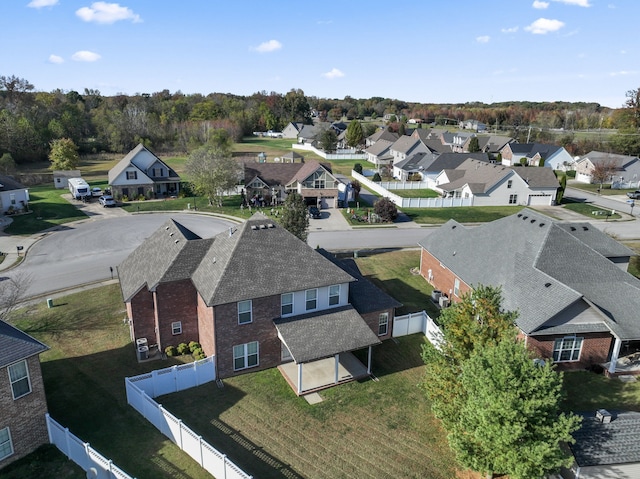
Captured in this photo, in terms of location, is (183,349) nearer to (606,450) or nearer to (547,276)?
(606,450)

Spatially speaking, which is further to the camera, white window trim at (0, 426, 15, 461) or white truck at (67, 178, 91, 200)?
white truck at (67, 178, 91, 200)

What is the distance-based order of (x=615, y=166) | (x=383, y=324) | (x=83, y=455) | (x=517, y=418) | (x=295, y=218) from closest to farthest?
(x=517, y=418), (x=83, y=455), (x=383, y=324), (x=295, y=218), (x=615, y=166)

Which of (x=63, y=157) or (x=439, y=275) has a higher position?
(x=63, y=157)

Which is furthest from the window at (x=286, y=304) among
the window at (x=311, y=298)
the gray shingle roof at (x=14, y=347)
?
the gray shingle roof at (x=14, y=347)

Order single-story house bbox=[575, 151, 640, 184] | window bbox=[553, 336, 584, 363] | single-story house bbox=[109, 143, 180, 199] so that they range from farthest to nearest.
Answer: single-story house bbox=[575, 151, 640, 184] < single-story house bbox=[109, 143, 180, 199] < window bbox=[553, 336, 584, 363]

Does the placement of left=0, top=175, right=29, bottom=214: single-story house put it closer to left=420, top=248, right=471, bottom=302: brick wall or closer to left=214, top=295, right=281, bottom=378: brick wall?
left=214, top=295, right=281, bottom=378: brick wall

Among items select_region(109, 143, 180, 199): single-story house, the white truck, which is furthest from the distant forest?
the white truck

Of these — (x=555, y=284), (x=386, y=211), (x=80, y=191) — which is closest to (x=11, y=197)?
(x=80, y=191)
